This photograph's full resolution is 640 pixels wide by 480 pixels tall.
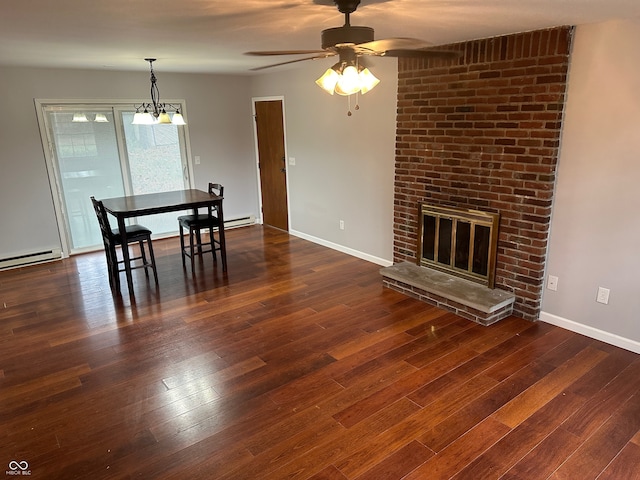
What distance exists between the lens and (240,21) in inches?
105

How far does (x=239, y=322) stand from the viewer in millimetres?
3682

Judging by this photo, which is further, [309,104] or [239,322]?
[309,104]

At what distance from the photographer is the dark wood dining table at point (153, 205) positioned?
425 cm

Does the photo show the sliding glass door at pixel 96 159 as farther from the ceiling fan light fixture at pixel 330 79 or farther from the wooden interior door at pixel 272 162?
the ceiling fan light fixture at pixel 330 79

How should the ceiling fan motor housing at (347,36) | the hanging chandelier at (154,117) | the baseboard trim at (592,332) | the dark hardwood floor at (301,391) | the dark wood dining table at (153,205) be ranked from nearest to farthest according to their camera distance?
1. the ceiling fan motor housing at (347,36)
2. the dark hardwood floor at (301,391)
3. the baseboard trim at (592,332)
4. the dark wood dining table at (153,205)
5. the hanging chandelier at (154,117)

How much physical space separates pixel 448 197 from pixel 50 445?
3478mm

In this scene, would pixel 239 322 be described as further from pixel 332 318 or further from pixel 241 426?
pixel 241 426

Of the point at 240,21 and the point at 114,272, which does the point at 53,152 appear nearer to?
the point at 114,272

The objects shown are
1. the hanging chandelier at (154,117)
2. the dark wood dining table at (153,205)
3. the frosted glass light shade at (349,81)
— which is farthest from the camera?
the hanging chandelier at (154,117)

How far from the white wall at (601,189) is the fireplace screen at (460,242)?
0.50 metres

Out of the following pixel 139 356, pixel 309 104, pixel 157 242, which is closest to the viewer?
pixel 139 356

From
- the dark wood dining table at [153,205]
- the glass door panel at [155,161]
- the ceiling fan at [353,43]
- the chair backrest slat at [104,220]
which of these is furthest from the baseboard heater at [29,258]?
the ceiling fan at [353,43]

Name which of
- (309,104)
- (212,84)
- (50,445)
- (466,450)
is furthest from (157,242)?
(466,450)

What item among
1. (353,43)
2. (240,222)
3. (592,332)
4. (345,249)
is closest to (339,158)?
(345,249)
